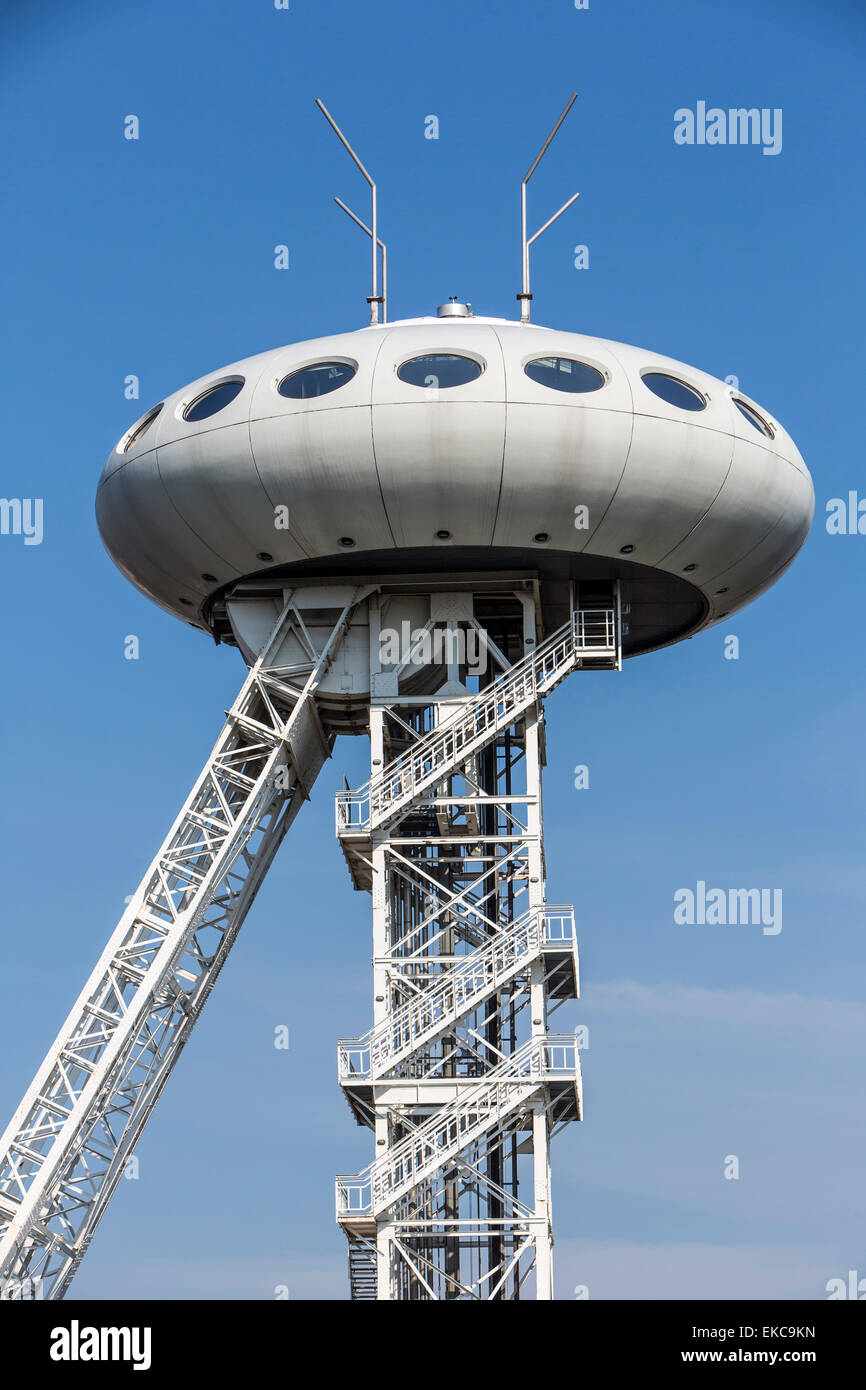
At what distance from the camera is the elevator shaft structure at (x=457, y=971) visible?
45688mm

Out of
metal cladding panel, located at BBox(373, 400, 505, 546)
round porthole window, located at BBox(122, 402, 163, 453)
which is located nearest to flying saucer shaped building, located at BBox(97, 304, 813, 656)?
metal cladding panel, located at BBox(373, 400, 505, 546)

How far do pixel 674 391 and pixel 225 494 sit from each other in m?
9.19

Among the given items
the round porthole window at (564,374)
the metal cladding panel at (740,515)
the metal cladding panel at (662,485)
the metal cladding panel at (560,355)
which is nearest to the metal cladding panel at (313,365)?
the metal cladding panel at (560,355)

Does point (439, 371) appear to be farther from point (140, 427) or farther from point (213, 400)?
point (140, 427)

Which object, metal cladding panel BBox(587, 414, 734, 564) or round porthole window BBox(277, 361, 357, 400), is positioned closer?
metal cladding panel BBox(587, 414, 734, 564)

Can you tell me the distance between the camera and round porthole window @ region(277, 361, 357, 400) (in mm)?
46844

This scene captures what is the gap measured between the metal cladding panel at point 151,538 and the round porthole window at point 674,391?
30.5 ft

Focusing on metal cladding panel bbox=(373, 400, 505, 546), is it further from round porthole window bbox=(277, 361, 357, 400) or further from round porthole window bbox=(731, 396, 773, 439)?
round porthole window bbox=(731, 396, 773, 439)

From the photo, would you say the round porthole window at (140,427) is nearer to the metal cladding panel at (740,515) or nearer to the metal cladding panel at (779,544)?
the metal cladding panel at (740,515)

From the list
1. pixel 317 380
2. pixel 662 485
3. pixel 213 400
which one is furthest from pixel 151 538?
pixel 662 485

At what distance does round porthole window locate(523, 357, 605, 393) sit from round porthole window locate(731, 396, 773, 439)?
373 cm

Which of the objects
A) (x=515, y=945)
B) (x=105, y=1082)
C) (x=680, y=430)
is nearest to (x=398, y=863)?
(x=515, y=945)
